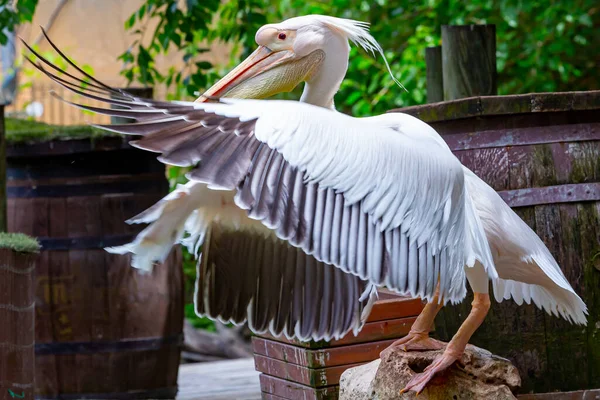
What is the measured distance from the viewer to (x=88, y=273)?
4.52 metres

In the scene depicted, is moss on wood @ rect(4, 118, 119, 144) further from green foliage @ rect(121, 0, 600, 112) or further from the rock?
the rock

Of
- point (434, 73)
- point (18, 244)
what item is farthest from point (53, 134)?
point (434, 73)

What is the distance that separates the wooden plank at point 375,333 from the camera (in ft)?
10.5

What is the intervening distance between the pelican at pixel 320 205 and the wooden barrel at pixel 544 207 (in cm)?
25

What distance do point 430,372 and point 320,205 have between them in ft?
1.93

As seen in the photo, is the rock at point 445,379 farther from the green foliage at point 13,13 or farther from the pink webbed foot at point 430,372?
Result: the green foliage at point 13,13

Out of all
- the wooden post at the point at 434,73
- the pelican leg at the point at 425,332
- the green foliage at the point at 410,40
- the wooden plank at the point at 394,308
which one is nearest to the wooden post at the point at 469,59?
the wooden post at the point at 434,73

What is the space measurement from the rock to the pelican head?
0.83 m

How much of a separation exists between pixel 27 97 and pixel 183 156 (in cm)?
878

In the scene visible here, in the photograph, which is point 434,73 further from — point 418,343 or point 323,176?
point 323,176

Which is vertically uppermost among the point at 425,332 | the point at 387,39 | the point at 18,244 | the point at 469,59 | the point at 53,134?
the point at 387,39

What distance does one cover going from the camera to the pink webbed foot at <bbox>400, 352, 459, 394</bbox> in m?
2.51

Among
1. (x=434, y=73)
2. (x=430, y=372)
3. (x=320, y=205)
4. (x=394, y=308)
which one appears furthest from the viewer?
(x=434, y=73)

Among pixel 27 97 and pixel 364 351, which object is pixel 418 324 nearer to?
pixel 364 351
